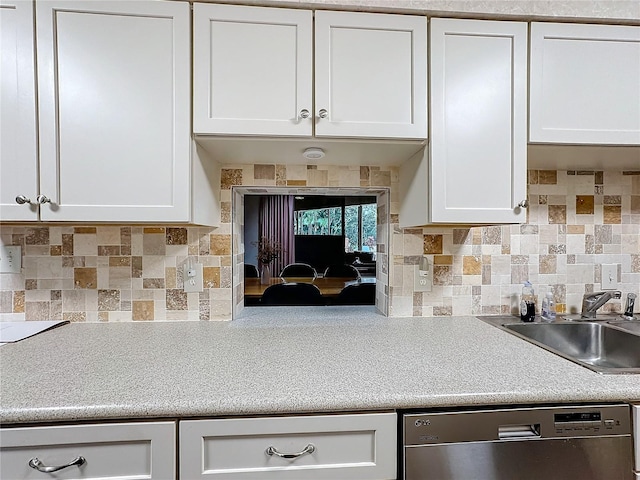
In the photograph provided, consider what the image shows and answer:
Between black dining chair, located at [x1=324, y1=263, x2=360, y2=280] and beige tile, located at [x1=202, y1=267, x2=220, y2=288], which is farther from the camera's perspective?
black dining chair, located at [x1=324, y1=263, x2=360, y2=280]

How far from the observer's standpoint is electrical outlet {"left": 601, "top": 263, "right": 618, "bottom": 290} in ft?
5.32

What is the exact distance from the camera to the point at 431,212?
48.2 inches

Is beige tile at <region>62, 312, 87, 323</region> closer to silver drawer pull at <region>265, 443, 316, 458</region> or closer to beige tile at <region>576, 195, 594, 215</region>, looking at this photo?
silver drawer pull at <region>265, 443, 316, 458</region>

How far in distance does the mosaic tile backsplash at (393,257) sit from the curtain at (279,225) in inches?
6.4

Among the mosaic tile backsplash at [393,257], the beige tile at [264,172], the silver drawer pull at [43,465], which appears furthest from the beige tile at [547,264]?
the silver drawer pull at [43,465]

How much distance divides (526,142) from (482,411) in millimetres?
942

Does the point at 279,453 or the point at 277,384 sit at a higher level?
the point at 277,384

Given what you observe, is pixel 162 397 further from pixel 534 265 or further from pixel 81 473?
pixel 534 265

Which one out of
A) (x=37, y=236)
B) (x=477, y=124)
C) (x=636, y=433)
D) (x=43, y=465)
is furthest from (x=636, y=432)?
(x=37, y=236)

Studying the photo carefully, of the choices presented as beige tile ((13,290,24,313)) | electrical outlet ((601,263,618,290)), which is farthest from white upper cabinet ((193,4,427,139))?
electrical outlet ((601,263,618,290))

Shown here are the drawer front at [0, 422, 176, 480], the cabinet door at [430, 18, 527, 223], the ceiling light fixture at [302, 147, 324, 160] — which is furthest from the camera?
the ceiling light fixture at [302, 147, 324, 160]

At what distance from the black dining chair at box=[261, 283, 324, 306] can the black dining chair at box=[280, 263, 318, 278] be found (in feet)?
0.17

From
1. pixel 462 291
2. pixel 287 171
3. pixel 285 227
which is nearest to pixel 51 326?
pixel 285 227

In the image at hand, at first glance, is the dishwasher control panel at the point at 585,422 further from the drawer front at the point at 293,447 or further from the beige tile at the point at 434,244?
the beige tile at the point at 434,244
